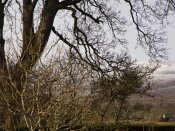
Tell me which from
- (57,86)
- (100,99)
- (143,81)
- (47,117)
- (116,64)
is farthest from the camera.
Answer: (143,81)

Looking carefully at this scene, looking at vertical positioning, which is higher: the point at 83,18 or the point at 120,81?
the point at 83,18

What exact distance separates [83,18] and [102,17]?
2.29 ft

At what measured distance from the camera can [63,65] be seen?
910 centimetres

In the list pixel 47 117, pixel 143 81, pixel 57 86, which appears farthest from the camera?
pixel 143 81

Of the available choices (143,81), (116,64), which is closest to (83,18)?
(116,64)

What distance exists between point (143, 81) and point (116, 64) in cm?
Answer: 302

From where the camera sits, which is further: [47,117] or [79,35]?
[79,35]

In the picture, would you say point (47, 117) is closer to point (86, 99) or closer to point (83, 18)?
point (86, 99)

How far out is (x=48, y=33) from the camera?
14148 millimetres

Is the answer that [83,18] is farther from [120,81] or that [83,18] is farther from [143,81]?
[143,81]

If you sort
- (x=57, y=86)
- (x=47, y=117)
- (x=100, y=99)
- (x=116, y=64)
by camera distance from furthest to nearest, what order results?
1. (x=116, y=64)
2. (x=100, y=99)
3. (x=47, y=117)
4. (x=57, y=86)

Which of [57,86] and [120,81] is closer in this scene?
[57,86]

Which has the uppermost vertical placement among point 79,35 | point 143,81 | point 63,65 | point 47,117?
point 79,35

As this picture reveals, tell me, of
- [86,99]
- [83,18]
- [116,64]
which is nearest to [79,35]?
[83,18]
